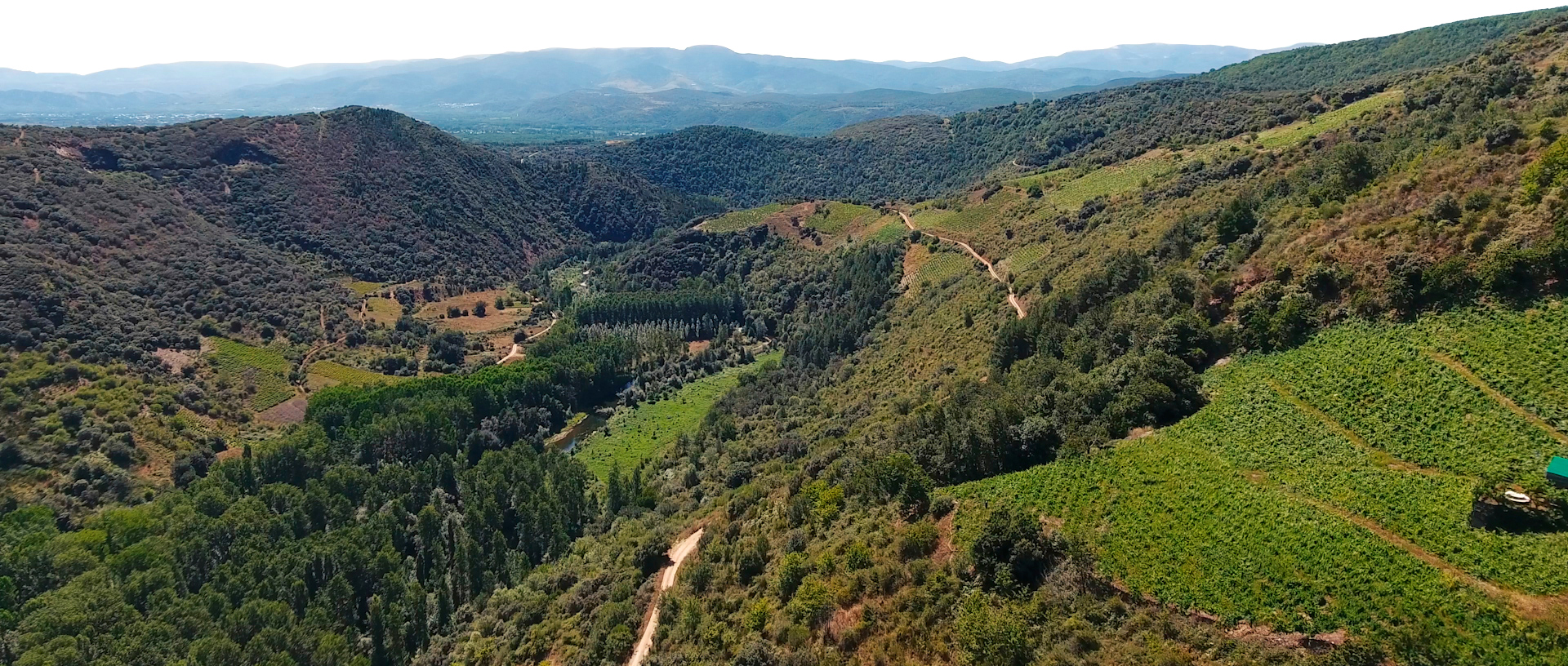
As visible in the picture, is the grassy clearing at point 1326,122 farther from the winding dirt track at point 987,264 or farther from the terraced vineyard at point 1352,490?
the terraced vineyard at point 1352,490

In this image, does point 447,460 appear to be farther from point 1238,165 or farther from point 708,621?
point 1238,165

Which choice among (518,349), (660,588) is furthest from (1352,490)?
(518,349)

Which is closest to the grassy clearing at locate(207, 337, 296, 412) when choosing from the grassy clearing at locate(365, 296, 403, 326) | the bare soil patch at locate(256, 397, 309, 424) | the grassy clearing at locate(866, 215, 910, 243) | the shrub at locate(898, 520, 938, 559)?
the bare soil patch at locate(256, 397, 309, 424)

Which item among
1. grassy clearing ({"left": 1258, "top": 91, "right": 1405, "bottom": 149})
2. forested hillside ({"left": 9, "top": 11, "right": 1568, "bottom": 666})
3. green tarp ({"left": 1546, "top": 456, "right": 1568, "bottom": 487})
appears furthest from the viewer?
grassy clearing ({"left": 1258, "top": 91, "right": 1405, "bottom": 149})

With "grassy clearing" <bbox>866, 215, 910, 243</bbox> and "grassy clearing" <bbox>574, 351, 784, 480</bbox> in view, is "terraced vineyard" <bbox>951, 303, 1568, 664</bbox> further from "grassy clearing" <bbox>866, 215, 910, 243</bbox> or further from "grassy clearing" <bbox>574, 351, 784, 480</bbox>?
"grassy clearing" <bbox>866, 215, 910, 243</bbox>

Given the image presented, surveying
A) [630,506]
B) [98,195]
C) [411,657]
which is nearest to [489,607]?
[411,657]

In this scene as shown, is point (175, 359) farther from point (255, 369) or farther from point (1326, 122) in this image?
point (1326, 122)
